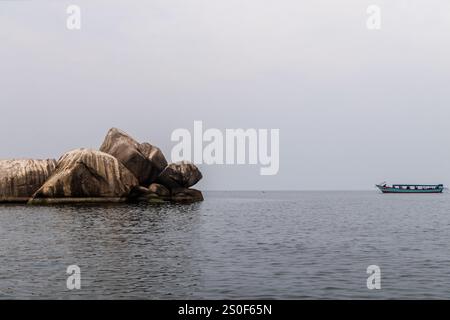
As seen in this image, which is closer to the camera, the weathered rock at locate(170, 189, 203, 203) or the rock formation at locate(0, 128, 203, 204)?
the rock formation at locate(0, 128, 203, 204)

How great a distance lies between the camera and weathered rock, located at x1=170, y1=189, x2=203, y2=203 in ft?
260

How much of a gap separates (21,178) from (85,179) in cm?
1020

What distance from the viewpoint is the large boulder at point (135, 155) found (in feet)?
235

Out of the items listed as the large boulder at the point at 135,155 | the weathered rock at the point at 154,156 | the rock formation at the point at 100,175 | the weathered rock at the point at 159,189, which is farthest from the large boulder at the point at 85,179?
the weathered rock at the point at 159,189

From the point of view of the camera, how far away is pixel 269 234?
121 feet

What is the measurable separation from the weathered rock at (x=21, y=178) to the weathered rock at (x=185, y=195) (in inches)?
793

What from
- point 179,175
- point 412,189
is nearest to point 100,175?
point 179,175

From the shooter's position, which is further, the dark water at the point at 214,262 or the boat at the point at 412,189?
the boat at the point at 412,189

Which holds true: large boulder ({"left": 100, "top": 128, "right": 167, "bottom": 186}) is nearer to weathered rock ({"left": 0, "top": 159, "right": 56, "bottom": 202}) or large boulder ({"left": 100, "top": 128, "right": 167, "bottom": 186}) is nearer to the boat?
weathered rock ({"left": 0, "top": 159, "right": 56, "bottom": 202})

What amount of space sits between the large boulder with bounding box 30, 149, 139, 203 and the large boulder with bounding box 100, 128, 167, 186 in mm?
3289

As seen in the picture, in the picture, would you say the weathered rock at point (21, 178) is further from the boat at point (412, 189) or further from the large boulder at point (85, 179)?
the boat at point (412, 189)

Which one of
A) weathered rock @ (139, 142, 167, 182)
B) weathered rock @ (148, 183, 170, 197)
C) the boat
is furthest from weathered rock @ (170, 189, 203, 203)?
the boat
